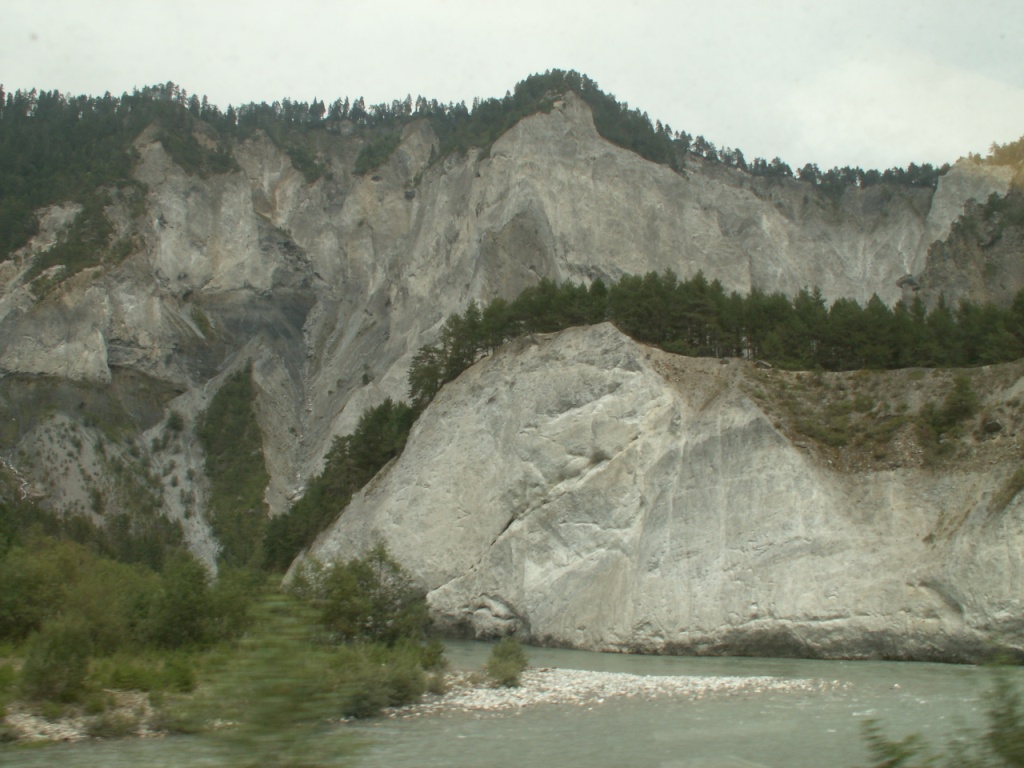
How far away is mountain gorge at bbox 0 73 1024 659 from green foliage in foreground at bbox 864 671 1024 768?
315 cm

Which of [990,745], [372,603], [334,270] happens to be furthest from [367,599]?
[334,270]

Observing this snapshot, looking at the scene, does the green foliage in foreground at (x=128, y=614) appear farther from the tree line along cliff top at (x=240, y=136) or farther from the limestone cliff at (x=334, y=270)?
the tree line along cliff top at (x=240, y=136)

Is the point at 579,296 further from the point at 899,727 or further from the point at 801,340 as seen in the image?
the point at 899,727

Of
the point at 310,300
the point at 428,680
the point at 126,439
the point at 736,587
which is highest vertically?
the point at 310,300

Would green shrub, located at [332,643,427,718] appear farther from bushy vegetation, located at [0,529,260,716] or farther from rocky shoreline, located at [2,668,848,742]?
bushy vegetation, located at [0,529,260,716]

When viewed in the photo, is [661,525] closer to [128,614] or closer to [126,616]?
[128,614]

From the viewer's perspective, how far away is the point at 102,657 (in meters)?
22.1

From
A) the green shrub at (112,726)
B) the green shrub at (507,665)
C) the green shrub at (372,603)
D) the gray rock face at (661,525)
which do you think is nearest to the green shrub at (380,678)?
the green shrub at (507,665)

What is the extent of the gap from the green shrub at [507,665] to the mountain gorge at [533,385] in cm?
941

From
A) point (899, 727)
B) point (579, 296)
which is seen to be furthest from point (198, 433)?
point (899, 727)

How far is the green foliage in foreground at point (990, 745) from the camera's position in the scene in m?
6.04

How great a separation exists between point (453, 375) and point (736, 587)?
2227 centimetres

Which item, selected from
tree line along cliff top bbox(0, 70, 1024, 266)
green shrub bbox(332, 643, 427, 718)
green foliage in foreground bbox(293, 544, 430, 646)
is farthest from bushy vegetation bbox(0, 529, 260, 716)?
tree line along cliff top bbox(0, 70, 1024, 266)

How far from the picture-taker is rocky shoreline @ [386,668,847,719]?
20.9 meters
